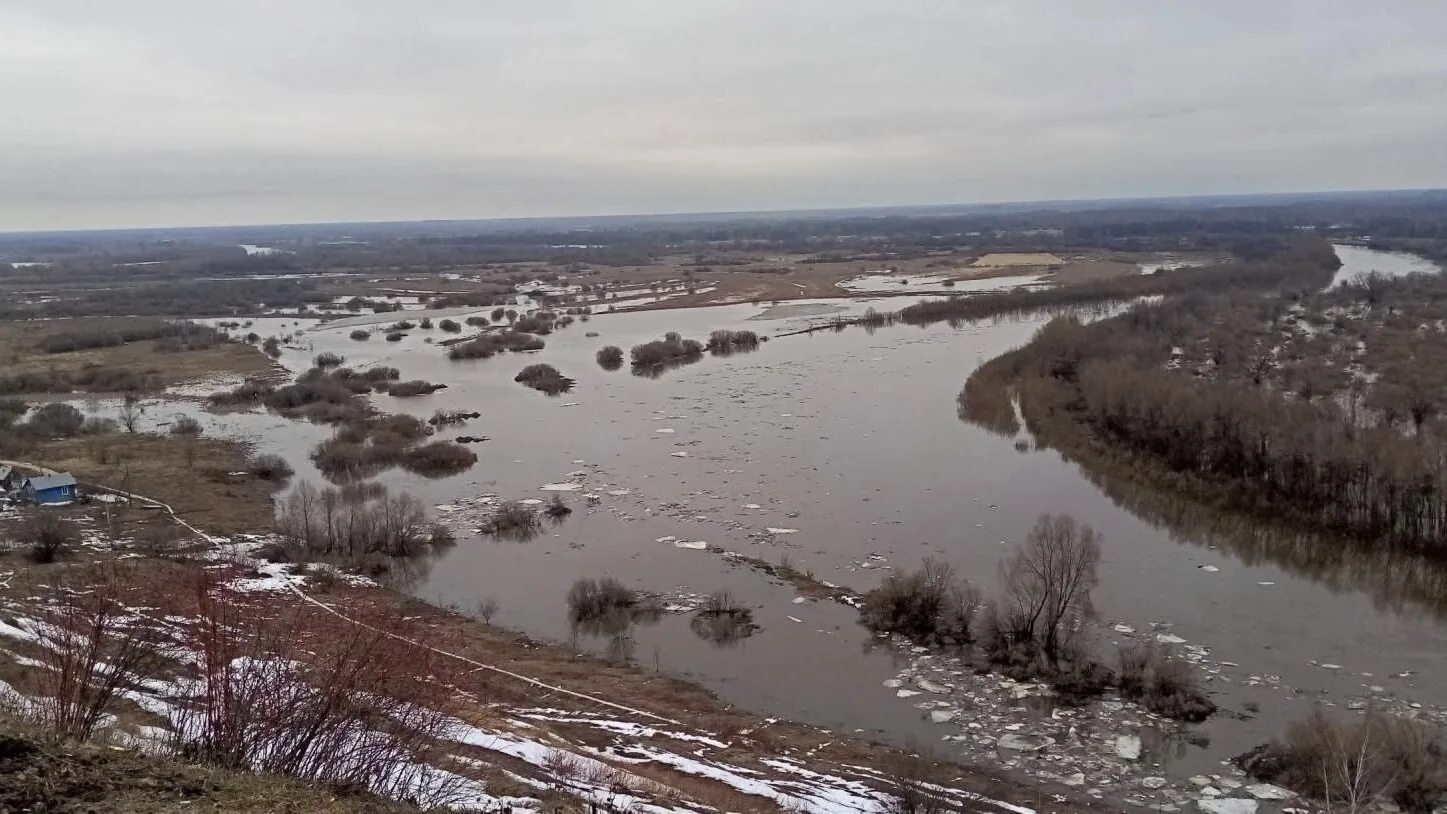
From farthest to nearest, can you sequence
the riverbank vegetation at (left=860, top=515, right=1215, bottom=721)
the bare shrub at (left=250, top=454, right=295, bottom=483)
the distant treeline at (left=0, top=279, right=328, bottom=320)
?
the distant treeline at (left=0, top=279, right=328, bottom=320), the bare shrub at (left=250, top=454, right=295, bottom=483), the riverbank vegetation at (left=860, top=515, right=1215, bottom=721)

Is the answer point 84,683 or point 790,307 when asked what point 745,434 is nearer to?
point 84,683

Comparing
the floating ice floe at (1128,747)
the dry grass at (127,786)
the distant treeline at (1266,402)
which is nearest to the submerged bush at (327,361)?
the distant treeline at (1266,402)

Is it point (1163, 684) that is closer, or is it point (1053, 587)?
point (1163, 684)

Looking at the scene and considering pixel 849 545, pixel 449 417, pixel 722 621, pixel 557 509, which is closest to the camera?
pixel 722 621

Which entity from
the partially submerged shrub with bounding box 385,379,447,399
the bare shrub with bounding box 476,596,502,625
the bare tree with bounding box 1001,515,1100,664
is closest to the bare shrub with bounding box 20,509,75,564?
the bare shrub with bounding box 476,596,502,625

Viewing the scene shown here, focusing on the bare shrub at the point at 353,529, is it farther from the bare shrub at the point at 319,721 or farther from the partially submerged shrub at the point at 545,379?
the partially submerged shrub at the point at 545,379

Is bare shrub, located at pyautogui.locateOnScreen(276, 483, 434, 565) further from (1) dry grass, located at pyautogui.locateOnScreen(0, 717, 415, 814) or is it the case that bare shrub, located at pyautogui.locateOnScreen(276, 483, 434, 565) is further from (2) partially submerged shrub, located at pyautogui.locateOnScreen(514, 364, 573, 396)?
(2) partially submerged shrub, located at pyautogui.locateOnScreen(514, 364, 573, 396)

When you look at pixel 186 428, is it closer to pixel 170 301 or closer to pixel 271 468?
pixel 271 468

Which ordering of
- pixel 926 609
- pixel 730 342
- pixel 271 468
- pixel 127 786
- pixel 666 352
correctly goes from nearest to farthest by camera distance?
pixel 127 786, pixel 926 609, pixel 271 468, pixel 666 352, pixel 730 342

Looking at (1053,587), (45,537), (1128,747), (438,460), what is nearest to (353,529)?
(45,537)
